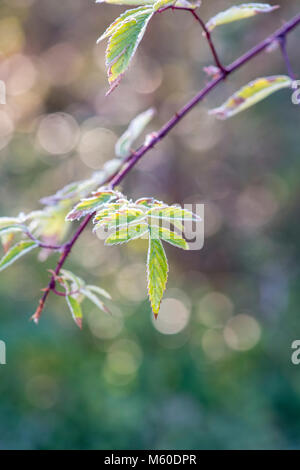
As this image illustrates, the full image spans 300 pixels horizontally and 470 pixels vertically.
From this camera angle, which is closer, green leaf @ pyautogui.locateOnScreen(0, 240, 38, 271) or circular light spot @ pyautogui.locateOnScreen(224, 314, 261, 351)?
green leaf @ pyautogui.locateOnScreen(0, 240, 38, 271)

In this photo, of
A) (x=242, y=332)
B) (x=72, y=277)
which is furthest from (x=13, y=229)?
(x=242, y=332)

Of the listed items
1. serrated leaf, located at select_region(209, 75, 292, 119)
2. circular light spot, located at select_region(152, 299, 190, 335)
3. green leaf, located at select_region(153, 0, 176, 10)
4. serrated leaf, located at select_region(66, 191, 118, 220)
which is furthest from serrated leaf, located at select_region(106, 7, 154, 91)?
circular light spot, located at select_region(152, 299, 190, 335)

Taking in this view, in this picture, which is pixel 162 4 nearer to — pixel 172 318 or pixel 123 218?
pixel 123 218

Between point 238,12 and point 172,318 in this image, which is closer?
point 238,12

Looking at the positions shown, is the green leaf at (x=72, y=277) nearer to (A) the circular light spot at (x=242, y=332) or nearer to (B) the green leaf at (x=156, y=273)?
(B) the green leaf at (x=156, y=273)

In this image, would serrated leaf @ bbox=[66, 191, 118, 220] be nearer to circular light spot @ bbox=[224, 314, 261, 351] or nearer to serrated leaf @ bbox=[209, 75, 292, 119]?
serrated leaf @ bbox=[209, 75, 292, 119]

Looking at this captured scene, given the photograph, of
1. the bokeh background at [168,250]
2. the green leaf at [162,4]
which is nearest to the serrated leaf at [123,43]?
the green leaf at [162,4]
